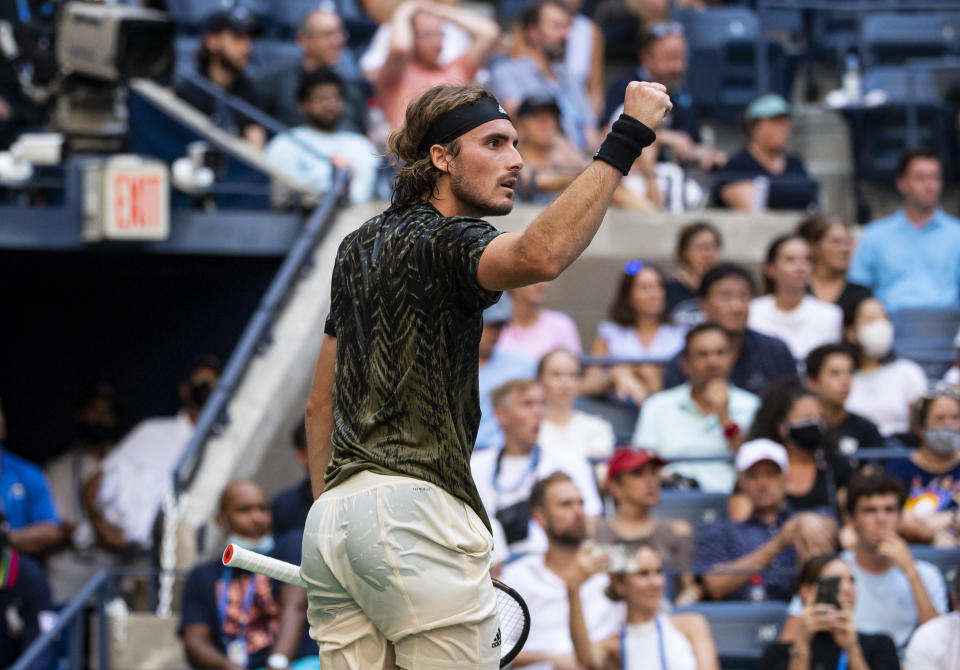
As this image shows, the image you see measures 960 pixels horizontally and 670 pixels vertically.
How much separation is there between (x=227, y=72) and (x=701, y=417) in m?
4.27

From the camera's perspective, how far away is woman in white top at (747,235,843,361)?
9.50 meters

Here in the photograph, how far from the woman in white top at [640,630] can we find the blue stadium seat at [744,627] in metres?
0.28

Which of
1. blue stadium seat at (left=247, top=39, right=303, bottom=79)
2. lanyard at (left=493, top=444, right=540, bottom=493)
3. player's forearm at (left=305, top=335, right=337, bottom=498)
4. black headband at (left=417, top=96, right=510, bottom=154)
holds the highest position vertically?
blue stadium seat at (left=247, top=39, right=303, bottom=79)

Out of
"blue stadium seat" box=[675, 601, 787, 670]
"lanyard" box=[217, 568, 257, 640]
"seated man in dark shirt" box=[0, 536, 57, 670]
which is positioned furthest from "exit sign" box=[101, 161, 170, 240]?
"blue stadium seat" box=[675, 601, 787, 670]

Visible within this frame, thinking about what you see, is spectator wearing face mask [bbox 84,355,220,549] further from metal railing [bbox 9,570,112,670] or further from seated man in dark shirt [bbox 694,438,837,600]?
seated man in dark shirt [bbox 694,438,837,600]

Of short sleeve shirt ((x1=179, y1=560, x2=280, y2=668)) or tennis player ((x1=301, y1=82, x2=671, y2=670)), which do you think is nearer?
tennis player ((x1=301, y1=82, x2=671, y2=670))

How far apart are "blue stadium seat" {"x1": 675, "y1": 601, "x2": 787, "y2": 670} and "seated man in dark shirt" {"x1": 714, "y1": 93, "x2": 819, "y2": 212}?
4.27m

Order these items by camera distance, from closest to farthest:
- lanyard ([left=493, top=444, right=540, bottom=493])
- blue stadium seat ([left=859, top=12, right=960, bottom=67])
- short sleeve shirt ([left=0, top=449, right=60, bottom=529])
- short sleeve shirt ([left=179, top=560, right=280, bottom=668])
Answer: short sleeve shirt ([left=179, top=560, right=280, bottom=668])
lanyard ([left=493, top=444, right=540, bottom=493])
short sleeve shirt ([left=0, top=449, right=60, bottom=529])
blue stadium seat ([left=859, top=12, right=960, bottom=67])

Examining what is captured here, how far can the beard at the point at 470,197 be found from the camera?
3877mm

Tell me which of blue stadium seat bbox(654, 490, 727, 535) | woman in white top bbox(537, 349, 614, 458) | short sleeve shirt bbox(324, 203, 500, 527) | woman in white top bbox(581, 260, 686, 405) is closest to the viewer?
short sleeve shirt bbox(324, 203, 500, 527)

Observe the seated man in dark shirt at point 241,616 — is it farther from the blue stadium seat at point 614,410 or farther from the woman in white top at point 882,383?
the woman in white top at point 882,383

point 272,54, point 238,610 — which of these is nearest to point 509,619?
point 238,610

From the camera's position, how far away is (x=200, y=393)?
10.8 m

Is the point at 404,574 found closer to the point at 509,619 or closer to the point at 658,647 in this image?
the point at 509,619
